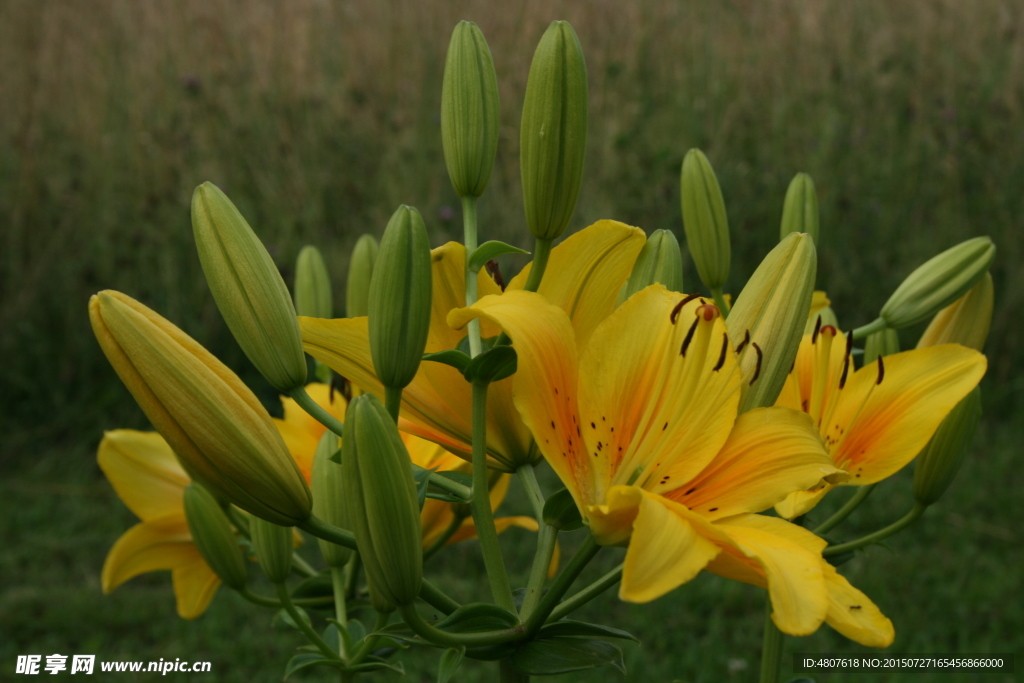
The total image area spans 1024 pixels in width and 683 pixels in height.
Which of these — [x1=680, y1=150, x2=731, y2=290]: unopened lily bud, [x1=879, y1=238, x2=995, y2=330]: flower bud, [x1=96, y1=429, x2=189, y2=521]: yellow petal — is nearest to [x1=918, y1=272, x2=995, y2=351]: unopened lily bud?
[x1=879, y1=238, x2=995, y2=330]: flower bud

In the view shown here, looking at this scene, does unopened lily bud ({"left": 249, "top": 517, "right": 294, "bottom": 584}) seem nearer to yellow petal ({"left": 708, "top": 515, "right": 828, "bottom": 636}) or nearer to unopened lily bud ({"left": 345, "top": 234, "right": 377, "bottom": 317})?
unopened lily bud ({"left": 345, "top": 234, "right": 377, "bottom": 317})

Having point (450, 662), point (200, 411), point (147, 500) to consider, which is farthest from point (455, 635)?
point (147, 500)

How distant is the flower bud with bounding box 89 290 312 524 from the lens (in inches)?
13.4

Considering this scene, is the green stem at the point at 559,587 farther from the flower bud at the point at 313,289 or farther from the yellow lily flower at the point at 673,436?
the flower bud at the point at 313,289

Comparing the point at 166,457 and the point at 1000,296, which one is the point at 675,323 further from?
the point at 1000,296

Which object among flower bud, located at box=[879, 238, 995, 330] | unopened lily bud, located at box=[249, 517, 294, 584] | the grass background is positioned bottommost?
the grass background

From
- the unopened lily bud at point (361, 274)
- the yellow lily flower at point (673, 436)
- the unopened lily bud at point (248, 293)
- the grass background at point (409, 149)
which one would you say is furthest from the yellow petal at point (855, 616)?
the grass background at point (409, 149)

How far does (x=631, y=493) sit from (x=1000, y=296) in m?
2.87

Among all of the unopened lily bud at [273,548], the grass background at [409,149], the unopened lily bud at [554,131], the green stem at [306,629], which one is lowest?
the grass background at [409,149]

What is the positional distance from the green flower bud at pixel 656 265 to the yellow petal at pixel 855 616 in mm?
149

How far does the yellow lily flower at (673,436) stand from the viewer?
0.33m

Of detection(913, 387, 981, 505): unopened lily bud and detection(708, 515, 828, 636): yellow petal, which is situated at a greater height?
detection(708, 515, 828, 636): yellow petal

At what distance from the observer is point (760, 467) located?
382 mm

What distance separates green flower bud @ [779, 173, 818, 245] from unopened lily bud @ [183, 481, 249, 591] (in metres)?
0.39
